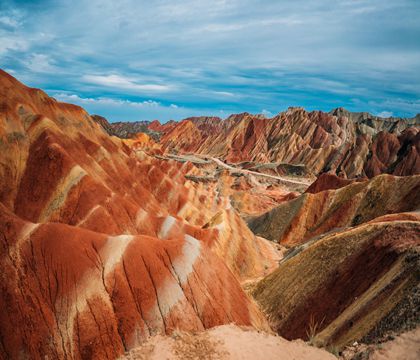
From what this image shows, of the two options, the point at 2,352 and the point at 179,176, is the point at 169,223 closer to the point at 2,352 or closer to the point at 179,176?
the point at 2,352

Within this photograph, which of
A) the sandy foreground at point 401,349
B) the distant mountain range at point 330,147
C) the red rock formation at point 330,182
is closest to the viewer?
the sandy foreground at point 401,349

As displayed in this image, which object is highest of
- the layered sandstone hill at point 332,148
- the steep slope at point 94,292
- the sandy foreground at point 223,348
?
the layered sandstone hill at point 332,148

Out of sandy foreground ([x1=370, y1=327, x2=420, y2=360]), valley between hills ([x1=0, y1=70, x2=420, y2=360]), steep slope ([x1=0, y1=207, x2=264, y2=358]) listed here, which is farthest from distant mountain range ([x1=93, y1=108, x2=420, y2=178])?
sandy foreground ([x1=370, y1=327, x2=420, y2=360])

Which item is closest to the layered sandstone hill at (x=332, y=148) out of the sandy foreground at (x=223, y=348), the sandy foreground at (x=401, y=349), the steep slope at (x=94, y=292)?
the sandy foreground at (x=401, y=349)

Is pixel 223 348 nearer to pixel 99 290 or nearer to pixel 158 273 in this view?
pixel 158 273

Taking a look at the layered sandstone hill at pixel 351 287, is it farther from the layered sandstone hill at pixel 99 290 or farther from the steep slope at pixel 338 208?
the steep slope at pixel 338 208

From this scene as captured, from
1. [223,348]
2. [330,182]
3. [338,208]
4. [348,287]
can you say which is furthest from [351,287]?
[330,182]

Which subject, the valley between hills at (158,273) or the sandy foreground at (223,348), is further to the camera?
the valley between hills at (158,273)
